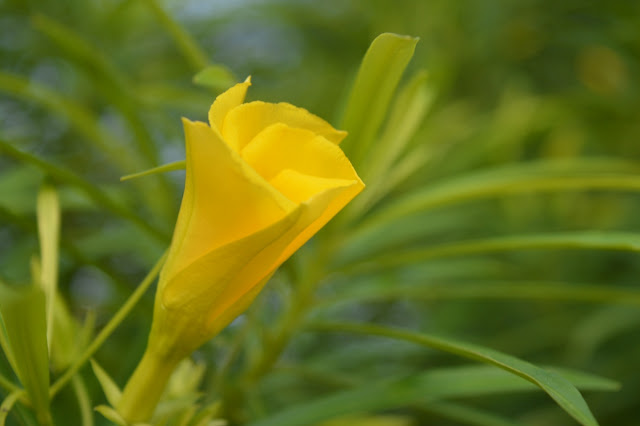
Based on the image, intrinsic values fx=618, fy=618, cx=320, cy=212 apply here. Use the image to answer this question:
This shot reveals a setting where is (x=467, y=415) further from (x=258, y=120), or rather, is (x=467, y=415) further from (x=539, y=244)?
(x=258, y=120)

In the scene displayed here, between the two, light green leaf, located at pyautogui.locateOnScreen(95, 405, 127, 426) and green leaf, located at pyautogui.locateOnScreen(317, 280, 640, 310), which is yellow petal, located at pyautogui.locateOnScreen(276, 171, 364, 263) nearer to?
light green leaf, located at pyautogui.locateOnScreen(95, 405, 127, 426)

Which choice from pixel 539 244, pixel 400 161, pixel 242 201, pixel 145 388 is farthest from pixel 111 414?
pixel 400 161

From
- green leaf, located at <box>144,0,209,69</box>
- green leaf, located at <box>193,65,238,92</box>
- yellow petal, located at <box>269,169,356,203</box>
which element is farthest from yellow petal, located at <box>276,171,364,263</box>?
green leaf, located at <box>144,0,209,69</box>

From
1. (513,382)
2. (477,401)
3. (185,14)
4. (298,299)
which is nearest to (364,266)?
(298,299)

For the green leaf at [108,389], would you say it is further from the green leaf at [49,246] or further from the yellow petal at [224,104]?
the yellow petal at [224,104]

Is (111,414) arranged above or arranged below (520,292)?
below

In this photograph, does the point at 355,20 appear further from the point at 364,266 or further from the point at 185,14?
the point at 364,266

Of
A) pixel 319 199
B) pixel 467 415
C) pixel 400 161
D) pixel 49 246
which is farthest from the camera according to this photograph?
pixel 400 161
